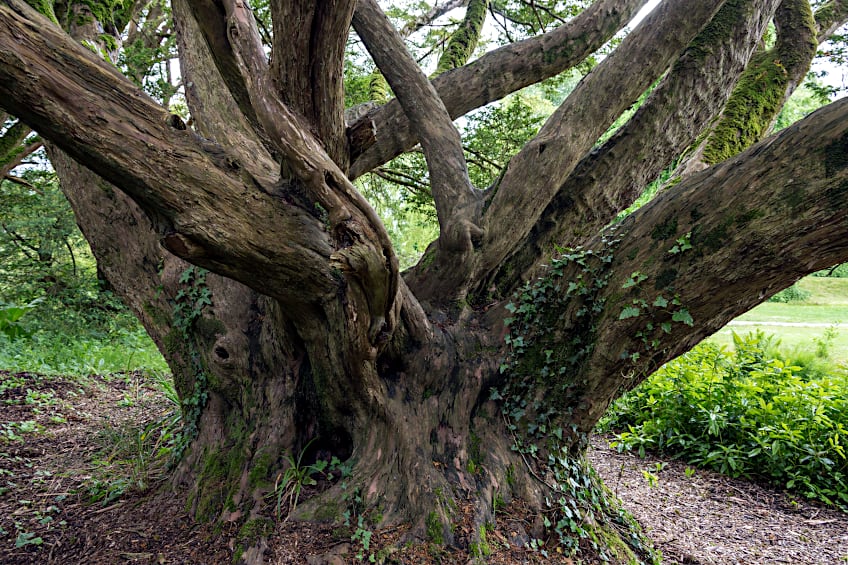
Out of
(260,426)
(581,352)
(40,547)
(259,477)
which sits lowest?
(40,547)

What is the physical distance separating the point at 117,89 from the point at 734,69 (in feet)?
11.7

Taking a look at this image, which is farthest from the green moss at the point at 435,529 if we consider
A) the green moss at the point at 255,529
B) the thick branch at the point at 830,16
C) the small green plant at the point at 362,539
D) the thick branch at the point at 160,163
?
the thick branch at the point at 830,16

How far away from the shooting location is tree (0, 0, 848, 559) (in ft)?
6.86

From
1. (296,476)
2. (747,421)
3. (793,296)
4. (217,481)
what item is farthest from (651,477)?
(793,296)

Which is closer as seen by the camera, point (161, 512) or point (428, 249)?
point (161, 512)

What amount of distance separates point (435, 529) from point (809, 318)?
1376cm

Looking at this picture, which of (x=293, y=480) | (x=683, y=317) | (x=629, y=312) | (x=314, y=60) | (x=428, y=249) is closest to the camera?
(x=314, y=60)

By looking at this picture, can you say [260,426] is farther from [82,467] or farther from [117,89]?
[117,89]

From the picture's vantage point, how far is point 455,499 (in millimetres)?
2838

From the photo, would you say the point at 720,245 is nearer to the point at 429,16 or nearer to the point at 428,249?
the point at 428,249

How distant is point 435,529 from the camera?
268cm

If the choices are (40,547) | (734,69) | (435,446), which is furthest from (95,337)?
(734,69)

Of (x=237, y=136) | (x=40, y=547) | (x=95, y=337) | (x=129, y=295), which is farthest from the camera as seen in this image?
(x=95, y=337)

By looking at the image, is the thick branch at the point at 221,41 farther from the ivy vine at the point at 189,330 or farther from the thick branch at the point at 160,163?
the ivy vine at the point at 189,330
